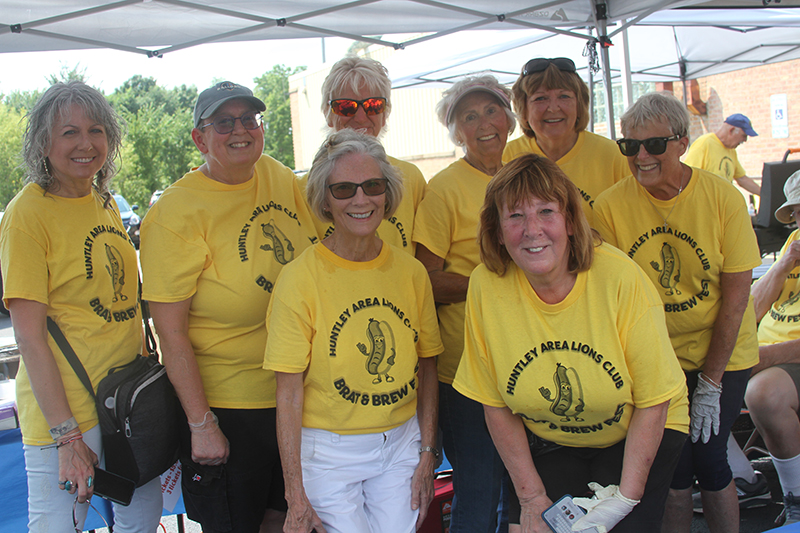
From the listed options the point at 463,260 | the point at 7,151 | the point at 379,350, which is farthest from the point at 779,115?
the point at 7,151

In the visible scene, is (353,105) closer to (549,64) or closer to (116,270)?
(549,64)

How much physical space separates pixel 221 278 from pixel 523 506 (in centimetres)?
133

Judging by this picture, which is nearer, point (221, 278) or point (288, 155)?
point (221, 278)

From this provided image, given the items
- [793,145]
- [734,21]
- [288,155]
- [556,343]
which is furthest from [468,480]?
[288,155]

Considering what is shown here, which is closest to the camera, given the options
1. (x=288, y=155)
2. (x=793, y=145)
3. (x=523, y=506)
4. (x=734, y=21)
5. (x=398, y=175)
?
(x=523, y=506)

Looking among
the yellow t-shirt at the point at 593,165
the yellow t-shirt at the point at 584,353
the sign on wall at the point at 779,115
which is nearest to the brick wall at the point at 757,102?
the sign on wall at the point at 779,115

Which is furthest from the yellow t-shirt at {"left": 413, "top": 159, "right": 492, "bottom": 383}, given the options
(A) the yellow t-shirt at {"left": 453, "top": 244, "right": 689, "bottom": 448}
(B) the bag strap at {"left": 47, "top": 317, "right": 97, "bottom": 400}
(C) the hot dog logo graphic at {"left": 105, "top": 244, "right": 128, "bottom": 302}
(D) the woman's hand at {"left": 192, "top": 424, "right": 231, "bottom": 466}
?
(B) the bag strap at {"left": 47, "top": 317, "right": 97, "bottom": 400}

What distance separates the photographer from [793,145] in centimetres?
1188

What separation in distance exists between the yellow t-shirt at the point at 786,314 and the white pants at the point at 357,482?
249 cm

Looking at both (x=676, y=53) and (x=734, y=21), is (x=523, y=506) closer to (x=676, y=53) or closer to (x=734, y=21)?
(x=734, y=21)

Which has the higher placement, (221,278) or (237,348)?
(221,278)

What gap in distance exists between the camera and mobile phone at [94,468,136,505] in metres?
2.09

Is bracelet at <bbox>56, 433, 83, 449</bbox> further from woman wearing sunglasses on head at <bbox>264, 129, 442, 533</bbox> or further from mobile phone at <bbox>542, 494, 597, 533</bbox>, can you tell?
mobile phone at <bbox>542, 494, 597, 533</bbox>

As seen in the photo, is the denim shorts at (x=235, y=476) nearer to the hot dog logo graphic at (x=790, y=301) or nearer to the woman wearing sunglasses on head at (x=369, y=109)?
the woman wearing sunglasses on head at (x=369, y=109)
